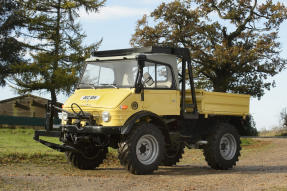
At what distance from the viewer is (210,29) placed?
36.6 m

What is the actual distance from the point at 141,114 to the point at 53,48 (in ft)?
92.7

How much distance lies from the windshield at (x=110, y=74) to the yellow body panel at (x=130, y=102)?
0.73 ft

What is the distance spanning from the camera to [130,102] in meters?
11.7

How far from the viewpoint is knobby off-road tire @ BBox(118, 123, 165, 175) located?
1144 centimetres

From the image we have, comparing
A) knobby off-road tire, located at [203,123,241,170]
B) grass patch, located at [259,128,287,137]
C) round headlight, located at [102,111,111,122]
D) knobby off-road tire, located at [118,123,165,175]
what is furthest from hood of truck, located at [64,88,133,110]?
grass patch, located at [259,128,287,137]

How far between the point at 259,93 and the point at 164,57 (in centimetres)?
2605

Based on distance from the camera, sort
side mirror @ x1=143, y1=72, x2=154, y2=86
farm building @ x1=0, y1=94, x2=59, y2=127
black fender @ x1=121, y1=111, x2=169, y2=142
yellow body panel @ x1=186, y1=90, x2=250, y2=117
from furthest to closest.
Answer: farm building @ x1=0, y1=94, x2=59, y2=127 < yellow body panel @ x1=186, y1=90, x2=250, y2=117 < side mirror @ x1=143, y1=72, x2=154, y2=86 < black fender @ x1=121, y1=111, x2=169, y2=142

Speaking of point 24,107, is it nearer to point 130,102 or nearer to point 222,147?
point 222,147

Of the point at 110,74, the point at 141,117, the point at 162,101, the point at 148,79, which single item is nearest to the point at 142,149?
the point at 141,117

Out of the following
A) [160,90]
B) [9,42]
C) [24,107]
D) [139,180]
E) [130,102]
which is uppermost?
[9,42]

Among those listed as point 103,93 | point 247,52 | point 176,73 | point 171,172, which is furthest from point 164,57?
point 247,52

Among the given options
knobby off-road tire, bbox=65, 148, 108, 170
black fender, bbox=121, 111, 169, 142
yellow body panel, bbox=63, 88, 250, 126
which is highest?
yellow body panel, bbox=63, 88, 250, 126

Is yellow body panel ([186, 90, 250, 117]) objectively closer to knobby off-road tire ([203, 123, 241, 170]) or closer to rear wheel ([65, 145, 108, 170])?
knobby off-road tire ([203, 123, 241, 170])

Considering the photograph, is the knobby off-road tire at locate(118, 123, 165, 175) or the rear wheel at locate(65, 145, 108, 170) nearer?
the knobby off-road tire at locate(118, 123, 165, 175)
